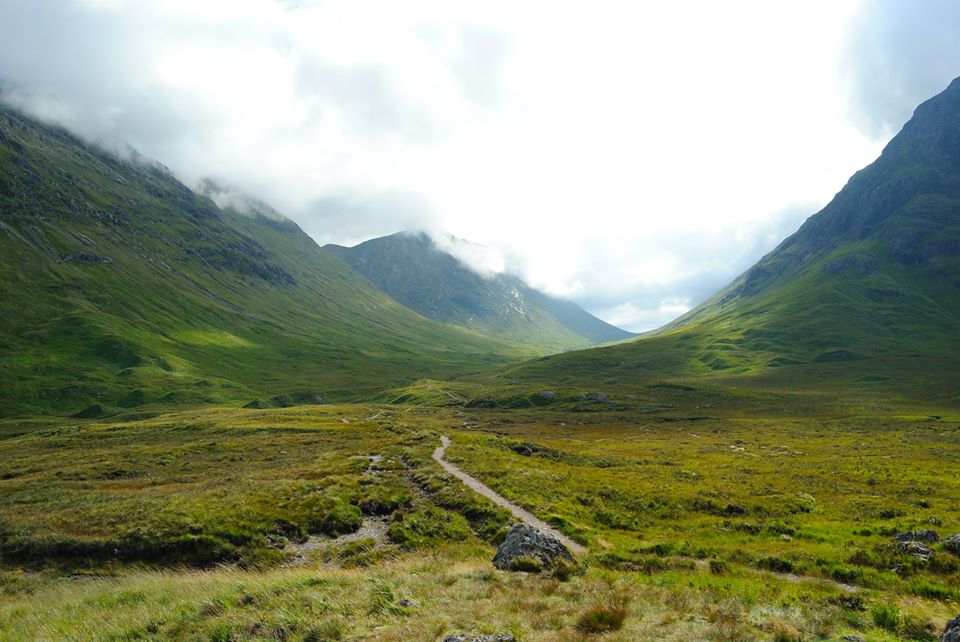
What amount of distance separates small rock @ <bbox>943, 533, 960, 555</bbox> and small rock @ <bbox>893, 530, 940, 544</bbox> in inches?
64.0

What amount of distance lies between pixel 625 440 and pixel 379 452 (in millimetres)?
46820

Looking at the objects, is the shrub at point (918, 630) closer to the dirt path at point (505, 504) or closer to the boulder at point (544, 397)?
the dirt path at point (505, 504)

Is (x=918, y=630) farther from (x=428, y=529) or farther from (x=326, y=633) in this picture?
Result: (x=428, y=529)

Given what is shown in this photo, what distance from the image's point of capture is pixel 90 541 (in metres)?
26.8

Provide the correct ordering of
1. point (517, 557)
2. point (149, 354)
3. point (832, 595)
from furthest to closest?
1. point (149, 354)
2. point (517, 557)
3. point (832, 595)

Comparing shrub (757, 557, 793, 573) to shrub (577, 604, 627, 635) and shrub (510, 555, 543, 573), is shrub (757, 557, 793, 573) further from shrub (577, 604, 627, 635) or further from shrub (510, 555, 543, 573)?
shrub (577, 604, 627, 635)

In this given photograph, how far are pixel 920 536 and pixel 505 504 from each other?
22585mm

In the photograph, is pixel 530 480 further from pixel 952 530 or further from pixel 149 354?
pixel 149 354

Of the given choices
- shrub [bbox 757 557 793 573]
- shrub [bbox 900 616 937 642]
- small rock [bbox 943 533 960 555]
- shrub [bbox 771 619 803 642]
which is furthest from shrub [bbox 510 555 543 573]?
small rock [bbox 943 533 960 555]

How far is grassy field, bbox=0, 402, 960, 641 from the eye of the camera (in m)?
13.0

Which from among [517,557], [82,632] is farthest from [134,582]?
[517,557]

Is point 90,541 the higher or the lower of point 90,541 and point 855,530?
the lower

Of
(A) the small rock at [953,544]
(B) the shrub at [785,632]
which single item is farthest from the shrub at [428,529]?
(A) the small rock at [953,544]

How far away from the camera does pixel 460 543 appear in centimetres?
2606
